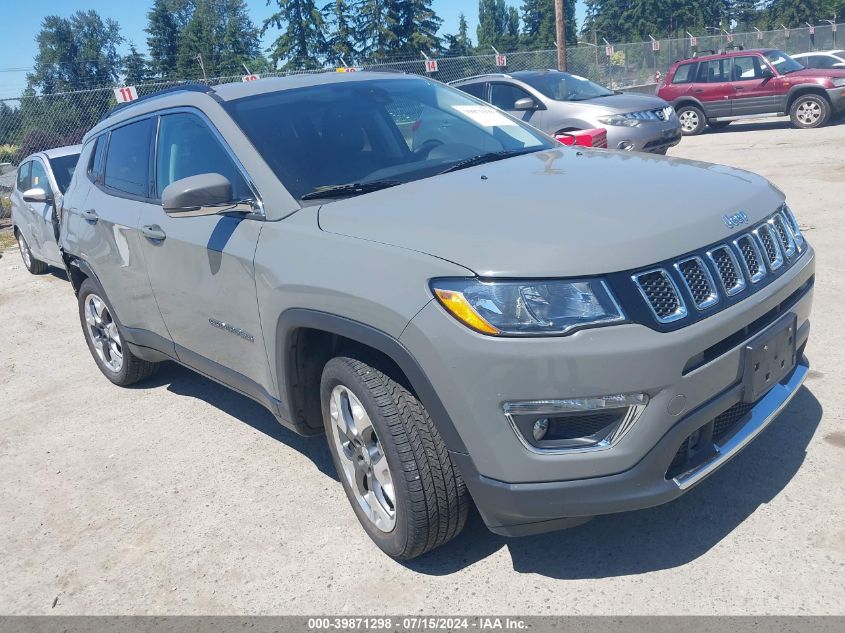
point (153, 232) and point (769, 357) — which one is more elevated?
point (153, 232)

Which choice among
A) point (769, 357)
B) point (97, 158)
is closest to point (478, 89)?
point (97, 158)

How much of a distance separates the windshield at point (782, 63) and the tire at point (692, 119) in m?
1.71

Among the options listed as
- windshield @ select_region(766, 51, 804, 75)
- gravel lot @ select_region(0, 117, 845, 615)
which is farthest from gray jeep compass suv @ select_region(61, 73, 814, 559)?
windshield @ select_region(766, 51, 804, 75)

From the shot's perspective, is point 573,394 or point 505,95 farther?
point 505,95

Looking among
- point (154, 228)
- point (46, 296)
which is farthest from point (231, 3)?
point (154, 228)

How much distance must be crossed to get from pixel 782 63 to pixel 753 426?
16.3 m

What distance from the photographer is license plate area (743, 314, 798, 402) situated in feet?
8.80

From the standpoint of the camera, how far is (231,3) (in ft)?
260

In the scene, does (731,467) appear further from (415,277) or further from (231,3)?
(231,3)

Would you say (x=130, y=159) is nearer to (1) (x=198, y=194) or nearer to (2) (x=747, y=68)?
(1) (x=198, y=194)

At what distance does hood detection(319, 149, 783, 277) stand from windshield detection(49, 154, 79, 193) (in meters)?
6.95

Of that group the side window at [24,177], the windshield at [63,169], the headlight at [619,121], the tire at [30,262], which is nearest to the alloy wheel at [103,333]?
the windshield at [63,169]

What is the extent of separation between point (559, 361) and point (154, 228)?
2504mm

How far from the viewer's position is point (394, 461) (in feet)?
9.08
